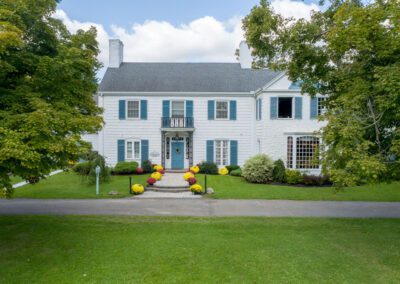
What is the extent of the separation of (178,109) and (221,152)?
445cm

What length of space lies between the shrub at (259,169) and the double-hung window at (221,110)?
5.29 meters

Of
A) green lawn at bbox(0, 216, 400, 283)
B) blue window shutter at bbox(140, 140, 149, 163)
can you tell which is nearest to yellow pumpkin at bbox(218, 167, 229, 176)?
blue window shutter at bbox(140, 140, 149, 163)

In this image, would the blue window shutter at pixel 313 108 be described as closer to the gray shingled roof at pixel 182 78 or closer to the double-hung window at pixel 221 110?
the gray shingled roof at pixel 182 78

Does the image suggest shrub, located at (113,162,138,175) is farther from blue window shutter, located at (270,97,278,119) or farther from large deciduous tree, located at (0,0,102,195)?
large deciduous tree, located at (0,0,102,195)

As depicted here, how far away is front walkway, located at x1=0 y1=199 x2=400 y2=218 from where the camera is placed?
37.6 feet

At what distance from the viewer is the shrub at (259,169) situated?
18.2 meters

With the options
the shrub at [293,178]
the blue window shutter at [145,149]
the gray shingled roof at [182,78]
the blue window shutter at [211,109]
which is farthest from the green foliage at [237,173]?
the blue window shutter at [145,149]

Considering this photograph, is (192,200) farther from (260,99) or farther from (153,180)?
(260,99)

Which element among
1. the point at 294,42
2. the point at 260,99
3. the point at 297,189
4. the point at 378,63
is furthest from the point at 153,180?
the point at 378,63

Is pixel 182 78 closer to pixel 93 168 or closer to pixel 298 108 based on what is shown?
pixel 298 108

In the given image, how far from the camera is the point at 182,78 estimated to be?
2423cm

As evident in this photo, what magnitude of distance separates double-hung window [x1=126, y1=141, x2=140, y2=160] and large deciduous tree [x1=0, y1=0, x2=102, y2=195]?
13942 millimetres

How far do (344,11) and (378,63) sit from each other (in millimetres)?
1519

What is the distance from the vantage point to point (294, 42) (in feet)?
29.8
